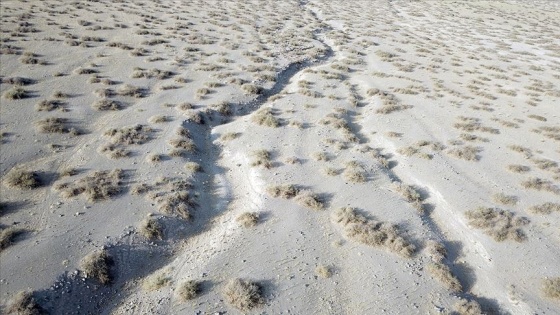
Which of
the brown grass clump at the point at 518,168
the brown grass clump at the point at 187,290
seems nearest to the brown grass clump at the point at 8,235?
the brown grass clump at the point at 187,290

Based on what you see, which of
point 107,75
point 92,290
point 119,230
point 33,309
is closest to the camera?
point 33,309

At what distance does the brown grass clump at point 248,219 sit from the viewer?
1593cm

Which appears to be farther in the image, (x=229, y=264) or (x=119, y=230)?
(x=119, y=230)

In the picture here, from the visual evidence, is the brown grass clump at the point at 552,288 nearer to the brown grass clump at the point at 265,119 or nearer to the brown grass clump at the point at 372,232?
the brown grass clump at the point at 372,232

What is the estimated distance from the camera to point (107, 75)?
98.0ft

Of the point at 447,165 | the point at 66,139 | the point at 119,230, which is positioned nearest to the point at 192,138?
the point at 66,139

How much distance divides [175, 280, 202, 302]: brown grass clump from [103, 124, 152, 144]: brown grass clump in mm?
10820

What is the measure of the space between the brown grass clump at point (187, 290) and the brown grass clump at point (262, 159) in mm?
8286

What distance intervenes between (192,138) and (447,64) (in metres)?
30.9

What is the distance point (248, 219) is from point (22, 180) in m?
10.1

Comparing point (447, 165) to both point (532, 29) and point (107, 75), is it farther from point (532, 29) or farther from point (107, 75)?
point (532, 29)

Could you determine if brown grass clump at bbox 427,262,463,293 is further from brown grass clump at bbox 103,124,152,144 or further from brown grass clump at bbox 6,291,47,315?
brown grass clump at bbox 103,124,152,144

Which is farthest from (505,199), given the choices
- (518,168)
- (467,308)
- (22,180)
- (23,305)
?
(22,180)

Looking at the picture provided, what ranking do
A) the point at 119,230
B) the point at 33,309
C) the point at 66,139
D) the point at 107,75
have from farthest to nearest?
the point at 107,75, the point at 66,139, the point at 119,230, the point at 33,309
